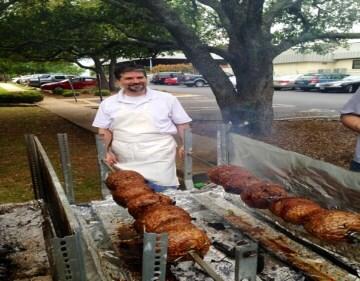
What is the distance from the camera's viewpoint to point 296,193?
329 cm

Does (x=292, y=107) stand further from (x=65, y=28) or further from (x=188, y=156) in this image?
(x=188, y=156)

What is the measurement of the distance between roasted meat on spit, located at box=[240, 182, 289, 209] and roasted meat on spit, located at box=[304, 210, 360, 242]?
51 cm

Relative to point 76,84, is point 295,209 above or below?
above

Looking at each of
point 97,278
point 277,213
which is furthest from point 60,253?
point 277,213

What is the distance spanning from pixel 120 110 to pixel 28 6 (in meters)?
12.0

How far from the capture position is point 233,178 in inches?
140

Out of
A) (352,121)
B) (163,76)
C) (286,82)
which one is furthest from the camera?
(163,76)

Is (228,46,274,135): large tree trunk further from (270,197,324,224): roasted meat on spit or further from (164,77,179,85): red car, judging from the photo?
(164,77,179,85): red car

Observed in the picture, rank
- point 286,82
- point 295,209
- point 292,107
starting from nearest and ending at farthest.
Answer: point 295,209
point 292,107
point 286,82

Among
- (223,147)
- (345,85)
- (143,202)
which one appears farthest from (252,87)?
(345,85)

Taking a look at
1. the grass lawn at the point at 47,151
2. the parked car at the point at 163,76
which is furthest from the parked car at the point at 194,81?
the grass lawn at the point at 47,151

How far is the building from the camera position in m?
48.5

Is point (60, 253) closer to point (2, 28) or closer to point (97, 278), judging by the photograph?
point (97, 278)

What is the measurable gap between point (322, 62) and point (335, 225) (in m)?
55.2
